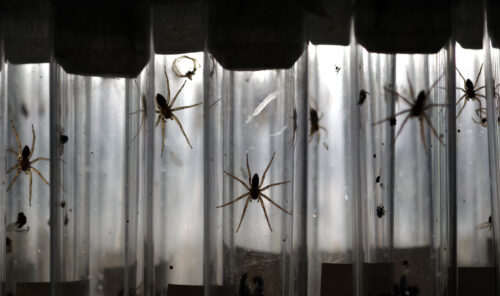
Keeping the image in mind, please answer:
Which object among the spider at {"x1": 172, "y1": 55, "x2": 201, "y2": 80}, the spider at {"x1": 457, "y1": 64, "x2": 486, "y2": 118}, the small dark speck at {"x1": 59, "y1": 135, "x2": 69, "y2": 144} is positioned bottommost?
the small dark speck at {"x1": 59, "y1": 135, "x2": 69, "y2": 144}

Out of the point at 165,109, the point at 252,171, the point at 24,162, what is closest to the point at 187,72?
the point at 165,109

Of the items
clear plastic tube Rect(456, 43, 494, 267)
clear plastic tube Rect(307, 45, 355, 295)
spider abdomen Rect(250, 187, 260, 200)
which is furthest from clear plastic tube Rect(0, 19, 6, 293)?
clear plastic tube Rect(456, 43, 494, 267)

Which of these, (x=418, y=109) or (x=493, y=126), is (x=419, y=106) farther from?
(x=493, y=126)

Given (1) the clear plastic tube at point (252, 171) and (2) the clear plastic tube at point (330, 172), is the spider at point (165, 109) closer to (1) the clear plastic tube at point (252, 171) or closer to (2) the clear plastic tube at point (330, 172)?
(1) the clear plastic tube at point (252, 171)

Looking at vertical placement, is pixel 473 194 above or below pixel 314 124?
below

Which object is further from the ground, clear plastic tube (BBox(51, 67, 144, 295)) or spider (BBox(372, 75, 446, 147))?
spider (BBox(372, 75, 446, 147))

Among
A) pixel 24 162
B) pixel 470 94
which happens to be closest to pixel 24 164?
pixel 24 162

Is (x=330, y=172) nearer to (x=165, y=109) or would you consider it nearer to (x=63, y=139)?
(x=165, y=109)

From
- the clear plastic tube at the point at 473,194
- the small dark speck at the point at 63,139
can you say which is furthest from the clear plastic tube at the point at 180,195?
the clear plastic tube at the point at 473,194

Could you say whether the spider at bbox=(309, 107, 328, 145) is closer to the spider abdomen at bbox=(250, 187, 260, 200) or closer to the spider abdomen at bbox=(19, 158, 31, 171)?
the spider abdomen at bbox=(250, 187, 260, 200)
